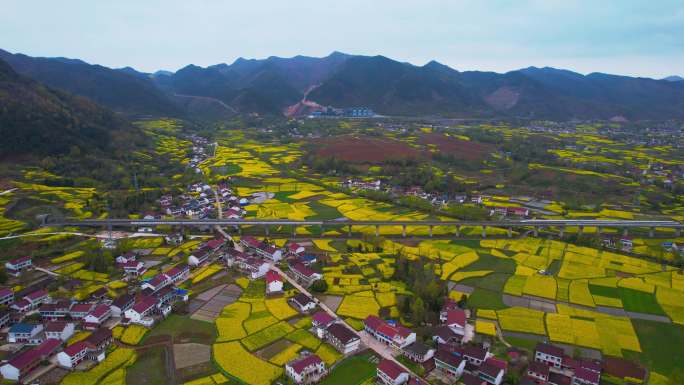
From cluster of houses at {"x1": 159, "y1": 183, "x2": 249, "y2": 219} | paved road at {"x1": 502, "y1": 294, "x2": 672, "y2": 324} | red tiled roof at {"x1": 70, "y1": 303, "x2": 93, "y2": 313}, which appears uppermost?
red tiled roof at {"x1": 70, "y1": 303, "x2": 93, "y2": 313}

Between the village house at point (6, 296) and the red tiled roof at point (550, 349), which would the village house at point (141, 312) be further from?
the red tiled roof at point (550, 349)

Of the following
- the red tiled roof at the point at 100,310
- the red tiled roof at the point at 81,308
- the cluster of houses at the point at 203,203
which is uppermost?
the red tiled roof at the point at 100,310

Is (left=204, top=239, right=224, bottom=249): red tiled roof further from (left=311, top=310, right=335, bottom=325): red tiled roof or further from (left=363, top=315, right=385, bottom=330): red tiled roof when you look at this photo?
(left=363, top=315, right=385, bottom=330): red tiled roof

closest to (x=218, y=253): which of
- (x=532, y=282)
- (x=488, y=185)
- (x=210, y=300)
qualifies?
(x=210, y=300)

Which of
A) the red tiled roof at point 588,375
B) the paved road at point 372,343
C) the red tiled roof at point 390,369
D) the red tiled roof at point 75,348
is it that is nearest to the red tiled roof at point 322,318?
the paved road at point 372,343

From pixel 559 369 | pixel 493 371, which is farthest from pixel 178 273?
pixel 559 369

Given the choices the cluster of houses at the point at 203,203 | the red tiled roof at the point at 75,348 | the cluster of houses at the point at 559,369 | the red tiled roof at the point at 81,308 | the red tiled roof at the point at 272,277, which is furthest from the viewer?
the cluster of houses at the point at 203,203

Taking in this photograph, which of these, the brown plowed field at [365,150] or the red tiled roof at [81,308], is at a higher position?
the red tiled roof at [81,308]

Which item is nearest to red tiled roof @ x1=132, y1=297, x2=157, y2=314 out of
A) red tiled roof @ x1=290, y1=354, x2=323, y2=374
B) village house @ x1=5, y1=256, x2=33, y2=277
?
red tiled roof @ x1=290, y1=354, x2=323, y2=374
